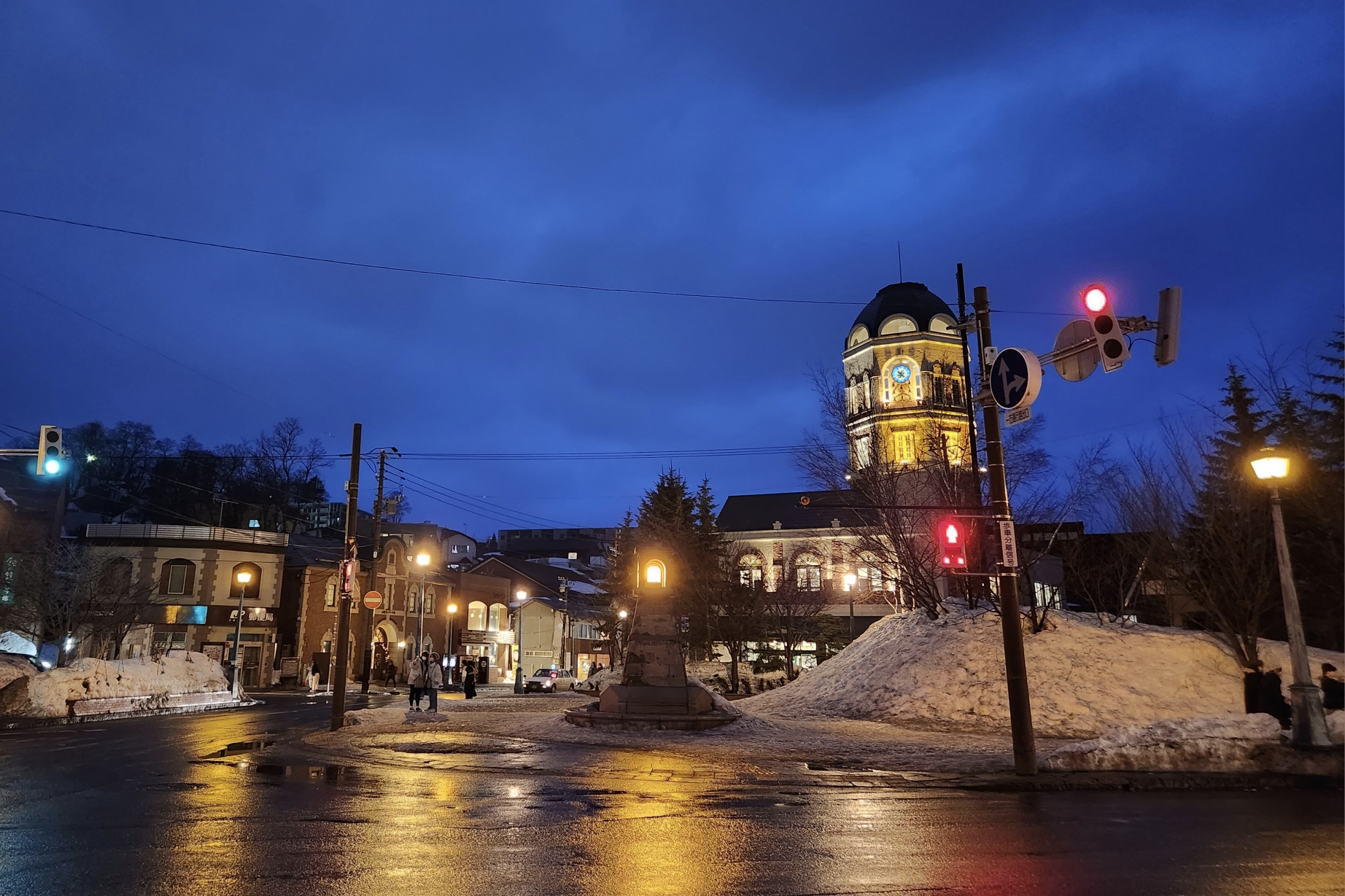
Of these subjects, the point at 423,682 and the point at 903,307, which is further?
the point at 903,307

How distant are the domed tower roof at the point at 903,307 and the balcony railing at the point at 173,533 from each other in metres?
55.6

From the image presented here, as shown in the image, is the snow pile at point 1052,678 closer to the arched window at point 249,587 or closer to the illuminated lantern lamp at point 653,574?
the illuminated lantern lamp at point 653,574

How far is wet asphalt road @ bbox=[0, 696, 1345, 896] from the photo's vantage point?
22.1 feet

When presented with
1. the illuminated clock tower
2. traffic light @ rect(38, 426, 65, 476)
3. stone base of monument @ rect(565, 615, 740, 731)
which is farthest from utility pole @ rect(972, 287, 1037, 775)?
the illuminated clock tower

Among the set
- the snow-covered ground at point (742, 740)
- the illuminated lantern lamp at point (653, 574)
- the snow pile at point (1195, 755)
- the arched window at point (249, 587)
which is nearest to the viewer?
the snow pile at point (1195, 755)

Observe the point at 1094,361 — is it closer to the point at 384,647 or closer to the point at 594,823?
the point at 594,823

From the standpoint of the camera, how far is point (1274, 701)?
52.4 ft

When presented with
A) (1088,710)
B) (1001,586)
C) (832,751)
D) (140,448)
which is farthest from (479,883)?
(140,448)

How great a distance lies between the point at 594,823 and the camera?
916cm

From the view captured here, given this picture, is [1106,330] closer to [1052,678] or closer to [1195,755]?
[1195,755]

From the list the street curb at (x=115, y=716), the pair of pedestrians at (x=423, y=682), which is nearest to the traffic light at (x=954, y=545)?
the pair of pedestrians at (x=423, y=682)

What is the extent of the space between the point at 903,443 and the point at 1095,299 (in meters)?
66.0

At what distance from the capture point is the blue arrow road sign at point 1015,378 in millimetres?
12844

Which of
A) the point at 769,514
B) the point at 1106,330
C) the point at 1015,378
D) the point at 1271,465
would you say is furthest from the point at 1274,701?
the point at 769,514
